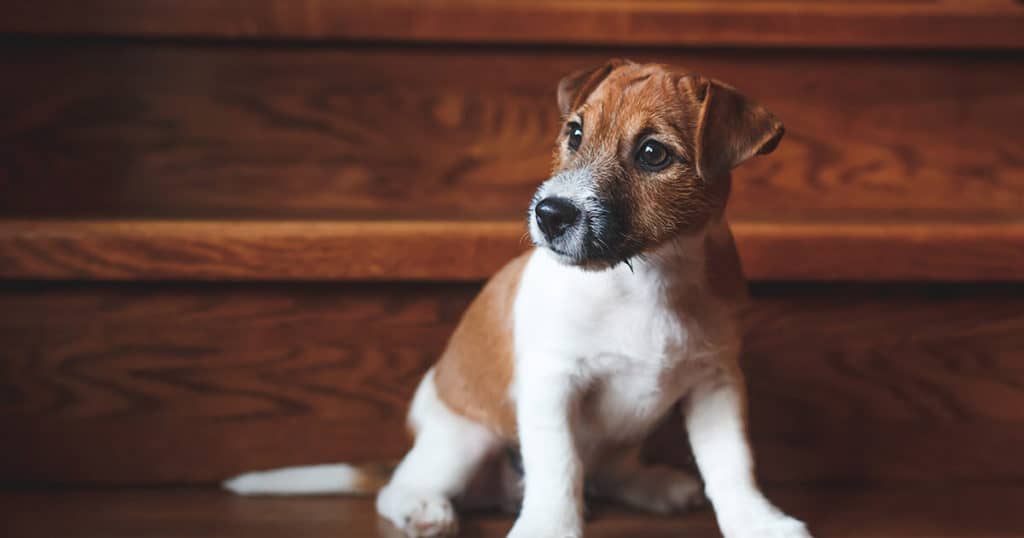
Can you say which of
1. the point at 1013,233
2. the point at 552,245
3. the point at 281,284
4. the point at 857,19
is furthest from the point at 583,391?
the point at 857,19

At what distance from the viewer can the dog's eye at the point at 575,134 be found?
1345mm

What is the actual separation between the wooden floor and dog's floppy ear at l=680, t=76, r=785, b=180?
0.57 m

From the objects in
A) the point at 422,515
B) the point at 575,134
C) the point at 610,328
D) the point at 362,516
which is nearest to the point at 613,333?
the point at 610,328

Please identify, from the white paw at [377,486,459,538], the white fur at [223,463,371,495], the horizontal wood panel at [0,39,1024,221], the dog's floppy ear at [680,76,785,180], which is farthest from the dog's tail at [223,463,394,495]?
the dog's floppy ear at [680,76,785,180]

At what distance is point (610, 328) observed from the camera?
135 centimetres

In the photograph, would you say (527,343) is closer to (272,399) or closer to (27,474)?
(272,399)

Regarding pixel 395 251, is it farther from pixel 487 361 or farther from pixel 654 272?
pixel 654 272

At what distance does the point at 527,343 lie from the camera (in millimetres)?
1401

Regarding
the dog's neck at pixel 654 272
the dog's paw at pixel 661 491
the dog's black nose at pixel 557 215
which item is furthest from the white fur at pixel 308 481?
the dog's black nose at pixel 557 215

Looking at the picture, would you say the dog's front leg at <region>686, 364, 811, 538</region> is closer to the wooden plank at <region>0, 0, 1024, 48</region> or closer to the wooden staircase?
the wooden staircase

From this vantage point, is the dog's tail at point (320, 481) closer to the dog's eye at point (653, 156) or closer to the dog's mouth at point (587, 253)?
the dog's mouth at point (587, 253)

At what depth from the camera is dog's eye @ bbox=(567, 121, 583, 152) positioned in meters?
1.34

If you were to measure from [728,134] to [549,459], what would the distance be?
19.0 inches

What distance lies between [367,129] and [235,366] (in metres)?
0.54
